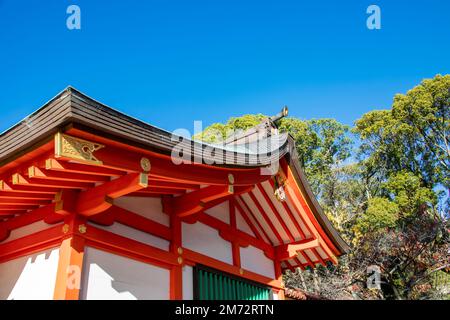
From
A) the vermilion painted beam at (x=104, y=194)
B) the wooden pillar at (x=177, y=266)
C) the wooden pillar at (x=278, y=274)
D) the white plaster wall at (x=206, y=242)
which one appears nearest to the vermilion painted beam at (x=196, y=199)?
the wooden pillar at (x=177, y=266)

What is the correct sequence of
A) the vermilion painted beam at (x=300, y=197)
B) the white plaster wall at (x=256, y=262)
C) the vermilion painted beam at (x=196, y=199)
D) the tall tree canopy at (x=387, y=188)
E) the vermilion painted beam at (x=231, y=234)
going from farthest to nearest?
1. the tall tree canopy at (x=387, y=188)
2. the white plaster wall at (x=256, y=262)
3. the vermilion painted beam at (x=300, y=197)
4. the vermilion painted beam at (x=231, y=234)
5. the vermilion painted beam at (x=196, y=199)

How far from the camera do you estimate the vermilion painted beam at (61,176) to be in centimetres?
324

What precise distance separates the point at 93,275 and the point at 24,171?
1225 millimetres

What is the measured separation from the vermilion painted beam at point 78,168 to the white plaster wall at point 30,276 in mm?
1057

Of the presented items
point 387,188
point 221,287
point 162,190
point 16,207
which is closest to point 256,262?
point 221,287

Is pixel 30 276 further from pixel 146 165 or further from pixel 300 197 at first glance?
pixel 300 197

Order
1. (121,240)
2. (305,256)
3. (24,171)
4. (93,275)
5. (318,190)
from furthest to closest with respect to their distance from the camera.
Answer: (318,190) → (305,256) → (121,240) → (93,275) → (24,171)

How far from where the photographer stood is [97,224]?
409 cm

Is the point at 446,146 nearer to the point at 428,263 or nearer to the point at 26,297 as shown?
the point at 428,263

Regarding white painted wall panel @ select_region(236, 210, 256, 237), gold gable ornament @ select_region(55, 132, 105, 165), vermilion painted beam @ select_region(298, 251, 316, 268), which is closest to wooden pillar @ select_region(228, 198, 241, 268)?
white painted wall panel @ select_region(236, 210, 256, 237)

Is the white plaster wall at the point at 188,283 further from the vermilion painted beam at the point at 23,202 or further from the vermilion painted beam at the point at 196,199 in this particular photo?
the vermilion painted beam at the point at 23,202

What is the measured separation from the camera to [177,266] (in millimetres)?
4805

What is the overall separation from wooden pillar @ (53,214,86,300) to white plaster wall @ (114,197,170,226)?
0.60m

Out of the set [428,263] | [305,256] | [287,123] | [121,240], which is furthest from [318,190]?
[121,240]
